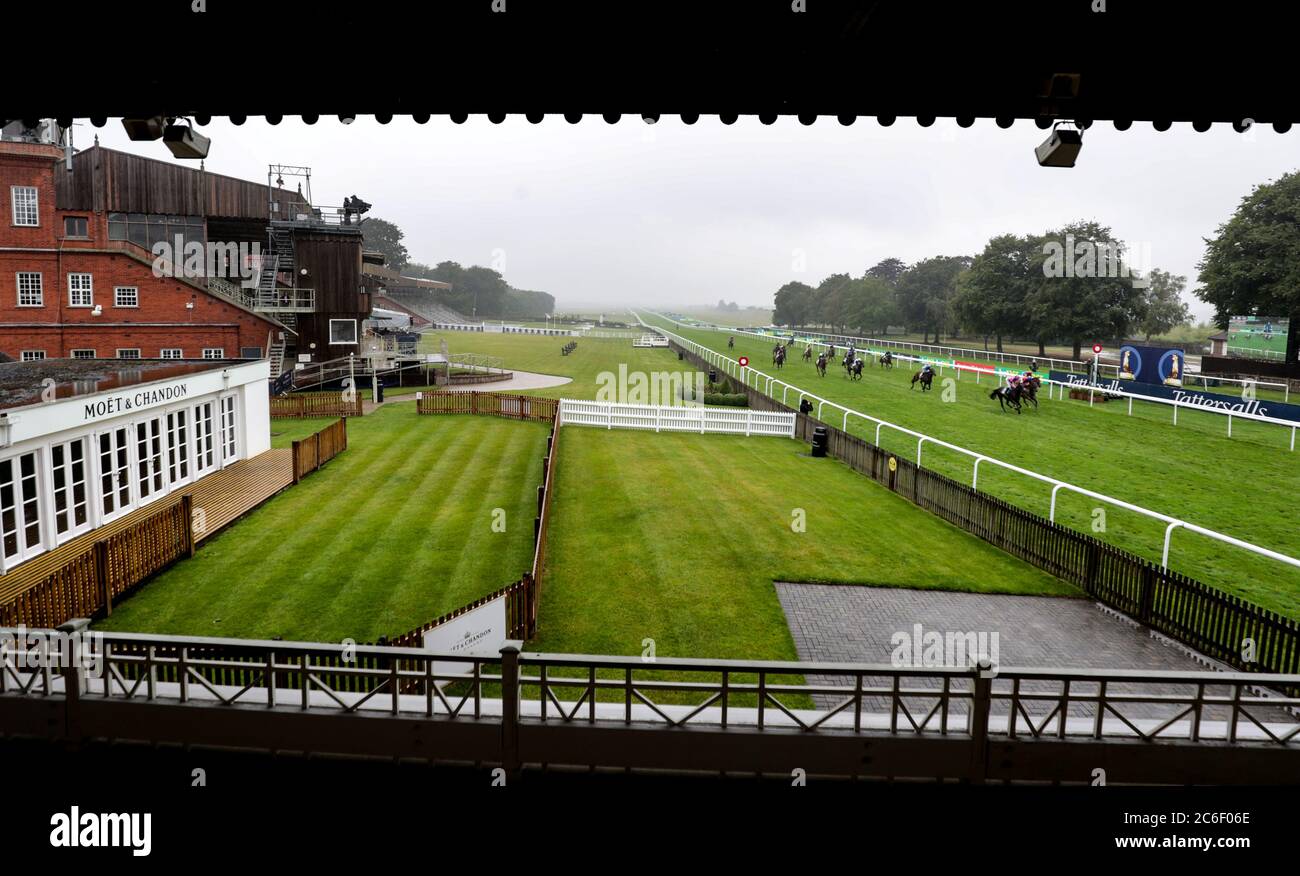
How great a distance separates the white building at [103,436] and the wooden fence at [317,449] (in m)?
2.09

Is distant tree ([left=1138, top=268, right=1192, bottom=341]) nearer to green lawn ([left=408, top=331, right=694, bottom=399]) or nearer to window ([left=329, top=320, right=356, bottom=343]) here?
green lawn ([left=408, top=331, right=694, bottom=399])

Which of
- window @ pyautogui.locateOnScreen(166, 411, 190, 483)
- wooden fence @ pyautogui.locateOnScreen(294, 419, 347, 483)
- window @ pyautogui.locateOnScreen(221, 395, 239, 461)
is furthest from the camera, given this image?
window @ pyautogui.locateOnScreen(221, 395, 239, 461)

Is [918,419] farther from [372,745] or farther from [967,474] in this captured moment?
[372,745]

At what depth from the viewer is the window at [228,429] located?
66.3 ft

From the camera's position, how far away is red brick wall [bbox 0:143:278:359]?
111ft

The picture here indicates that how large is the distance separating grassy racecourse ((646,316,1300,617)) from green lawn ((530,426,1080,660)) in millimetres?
3111

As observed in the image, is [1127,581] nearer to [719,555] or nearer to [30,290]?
[719,555]

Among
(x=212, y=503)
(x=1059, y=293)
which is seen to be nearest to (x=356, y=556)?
(x=212, y=503)

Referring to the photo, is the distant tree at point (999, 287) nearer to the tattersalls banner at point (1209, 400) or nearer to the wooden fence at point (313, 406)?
the tattersalls banner at point (1209, 400)

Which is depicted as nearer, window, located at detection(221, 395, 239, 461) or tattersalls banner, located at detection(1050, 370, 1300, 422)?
window, located at detection(221, 395, 239, 461)

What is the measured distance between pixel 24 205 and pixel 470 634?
39.4m

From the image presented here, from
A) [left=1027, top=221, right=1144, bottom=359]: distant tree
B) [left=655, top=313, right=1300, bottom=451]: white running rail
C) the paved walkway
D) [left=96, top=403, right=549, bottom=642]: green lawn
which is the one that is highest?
[left=1027, top=221, right=1144, bottom=359]: distant tree

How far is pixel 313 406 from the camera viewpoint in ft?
103

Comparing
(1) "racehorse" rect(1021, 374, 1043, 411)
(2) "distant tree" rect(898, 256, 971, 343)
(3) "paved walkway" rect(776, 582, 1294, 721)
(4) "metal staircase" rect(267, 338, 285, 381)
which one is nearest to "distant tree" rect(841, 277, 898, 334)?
(2) "distant tree" rect(898, 256, 971, 343)
